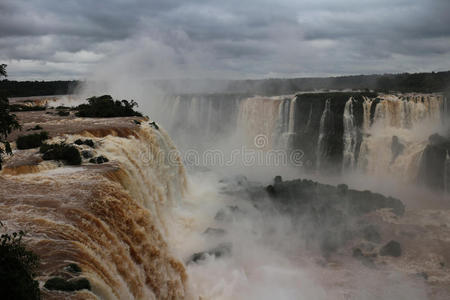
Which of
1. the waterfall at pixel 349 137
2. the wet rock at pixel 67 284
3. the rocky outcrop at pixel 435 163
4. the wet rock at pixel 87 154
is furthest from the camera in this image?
the waterfall at pixel 349 137

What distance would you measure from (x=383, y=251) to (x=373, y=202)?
229 inches

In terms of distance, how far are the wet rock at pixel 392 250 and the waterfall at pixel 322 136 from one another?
15931 millimetres

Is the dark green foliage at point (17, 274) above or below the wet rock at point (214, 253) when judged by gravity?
above

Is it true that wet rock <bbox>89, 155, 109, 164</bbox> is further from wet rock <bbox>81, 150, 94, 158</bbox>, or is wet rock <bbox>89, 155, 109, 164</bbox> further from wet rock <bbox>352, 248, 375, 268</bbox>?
wet rock <bbox>352, 248, 375, 268</bbox>

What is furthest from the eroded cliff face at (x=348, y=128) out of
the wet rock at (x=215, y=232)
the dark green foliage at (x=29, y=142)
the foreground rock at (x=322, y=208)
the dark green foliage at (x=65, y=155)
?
the dark green foliage at (x=29, y=142)

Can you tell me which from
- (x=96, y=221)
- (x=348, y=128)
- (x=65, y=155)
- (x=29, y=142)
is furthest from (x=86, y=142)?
(x=348, y=128)

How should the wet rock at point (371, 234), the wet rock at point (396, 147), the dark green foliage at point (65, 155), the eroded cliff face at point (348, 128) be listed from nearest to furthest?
the dark green foliage at point (65, 155), the wet rock at point (371, 234), the wet rock at point (396, 147), the eroded cliff face at point (348, 128)

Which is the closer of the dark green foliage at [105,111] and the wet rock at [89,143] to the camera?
the wet rock at [89,143]

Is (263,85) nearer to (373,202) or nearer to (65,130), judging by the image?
(373,202)

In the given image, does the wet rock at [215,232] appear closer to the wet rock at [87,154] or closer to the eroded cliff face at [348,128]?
the wet rock at [87,154]

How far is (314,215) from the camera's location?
2002 cm

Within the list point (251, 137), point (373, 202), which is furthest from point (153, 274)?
point (251, 137)

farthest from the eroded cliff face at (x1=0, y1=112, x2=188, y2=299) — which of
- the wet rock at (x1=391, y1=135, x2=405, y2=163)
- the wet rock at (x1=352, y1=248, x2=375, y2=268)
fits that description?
the wet rock at (x1=391, y1=135, x2=405, y2=163)

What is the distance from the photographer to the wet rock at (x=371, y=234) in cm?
1769
